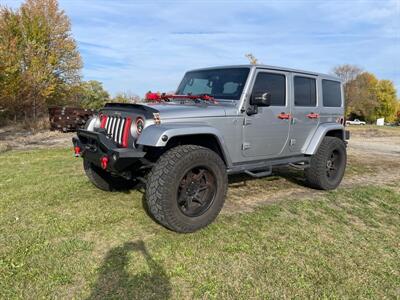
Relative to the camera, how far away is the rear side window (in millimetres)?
6195

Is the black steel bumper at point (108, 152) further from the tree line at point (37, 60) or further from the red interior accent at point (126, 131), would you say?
the tree line at point (37, 60)

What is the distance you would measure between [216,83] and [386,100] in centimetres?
7074

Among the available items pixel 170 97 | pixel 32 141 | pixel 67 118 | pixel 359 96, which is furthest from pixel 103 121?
pixel 359 96

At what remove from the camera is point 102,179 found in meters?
5.39

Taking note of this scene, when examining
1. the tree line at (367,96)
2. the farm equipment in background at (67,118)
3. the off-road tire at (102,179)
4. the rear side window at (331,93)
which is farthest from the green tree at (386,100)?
the off-road tire at (102,179)

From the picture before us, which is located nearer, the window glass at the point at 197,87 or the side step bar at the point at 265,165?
the side step bar at the point at 265,165

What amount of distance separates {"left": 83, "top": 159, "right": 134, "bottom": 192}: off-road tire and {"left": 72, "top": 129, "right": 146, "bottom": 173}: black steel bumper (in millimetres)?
778

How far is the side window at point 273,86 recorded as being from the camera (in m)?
4.93

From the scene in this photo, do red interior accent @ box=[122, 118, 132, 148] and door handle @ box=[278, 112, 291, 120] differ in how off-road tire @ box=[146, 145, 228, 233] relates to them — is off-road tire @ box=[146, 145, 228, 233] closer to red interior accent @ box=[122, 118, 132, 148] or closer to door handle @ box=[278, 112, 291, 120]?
red interior accent @ box=[122, 118, 132, 148]

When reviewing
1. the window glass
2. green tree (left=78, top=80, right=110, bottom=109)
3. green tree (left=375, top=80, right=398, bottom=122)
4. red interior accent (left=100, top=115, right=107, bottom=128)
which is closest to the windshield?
the window glass

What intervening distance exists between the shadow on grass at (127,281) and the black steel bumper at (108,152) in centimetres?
94

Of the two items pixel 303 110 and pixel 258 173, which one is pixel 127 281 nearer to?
pixel 258 173

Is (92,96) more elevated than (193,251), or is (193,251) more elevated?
(92,96)

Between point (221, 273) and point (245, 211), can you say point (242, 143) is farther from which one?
point (221, 273)
